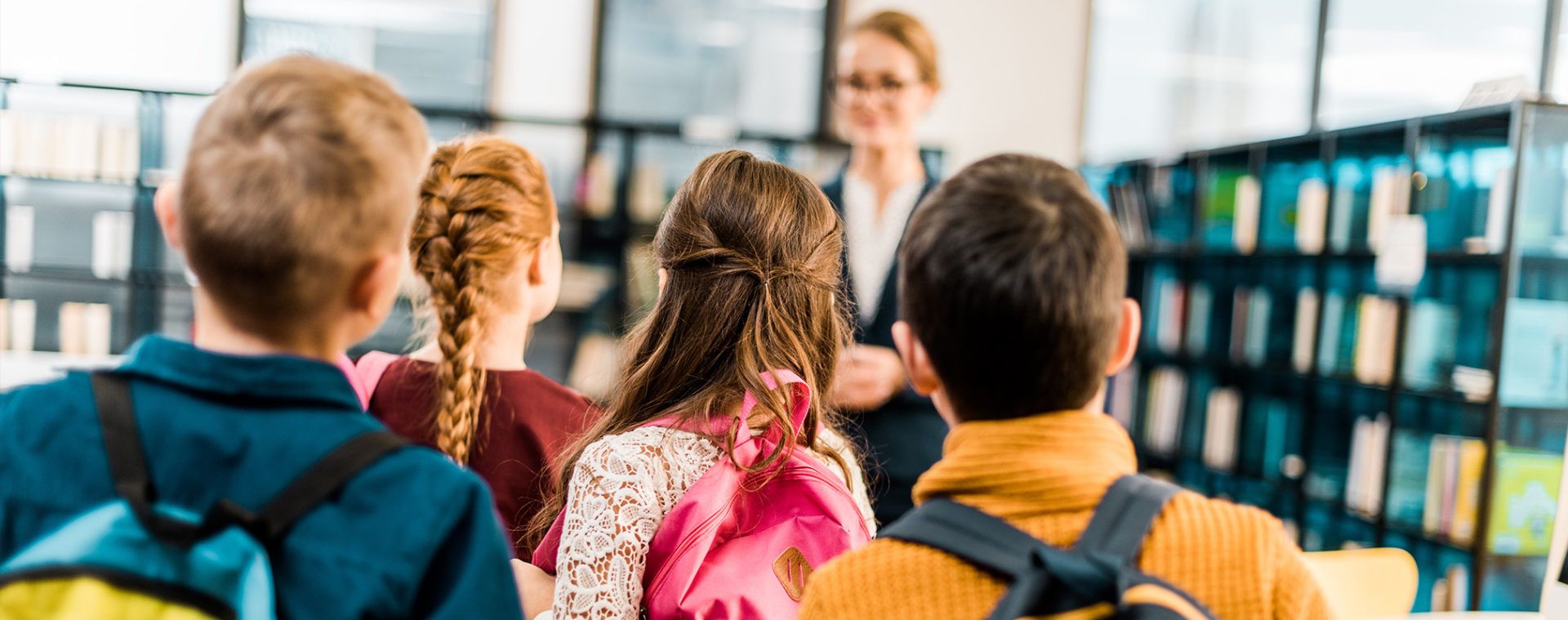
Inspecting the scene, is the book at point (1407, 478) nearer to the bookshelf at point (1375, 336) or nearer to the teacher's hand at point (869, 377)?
the bookshelf at point (1375, 336)

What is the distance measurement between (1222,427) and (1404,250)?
1.31m

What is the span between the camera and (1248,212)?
15.4ft

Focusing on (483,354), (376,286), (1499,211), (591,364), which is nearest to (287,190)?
(376,286)

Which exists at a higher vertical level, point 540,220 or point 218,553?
point 540,220

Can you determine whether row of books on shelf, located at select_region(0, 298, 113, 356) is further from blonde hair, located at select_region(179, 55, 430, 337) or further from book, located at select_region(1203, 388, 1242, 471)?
blonde hair, located at select_region(179, 55, 430, 337)

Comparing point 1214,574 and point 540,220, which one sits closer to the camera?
point 1214,574

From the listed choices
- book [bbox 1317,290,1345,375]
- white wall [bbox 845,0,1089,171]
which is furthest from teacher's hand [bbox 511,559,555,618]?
white wall [bbox 845,0,1089,171]

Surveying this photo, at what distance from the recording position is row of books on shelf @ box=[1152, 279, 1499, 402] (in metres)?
3.69

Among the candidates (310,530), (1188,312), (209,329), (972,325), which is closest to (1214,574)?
(972,325)

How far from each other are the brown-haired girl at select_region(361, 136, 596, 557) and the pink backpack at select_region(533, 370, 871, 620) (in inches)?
8.0

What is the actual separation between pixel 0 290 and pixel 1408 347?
6163 mm

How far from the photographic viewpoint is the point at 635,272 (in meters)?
6.04

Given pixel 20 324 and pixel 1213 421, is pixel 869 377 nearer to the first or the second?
pixel 1213 421

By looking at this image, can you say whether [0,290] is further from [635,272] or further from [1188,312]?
[1188,312]
